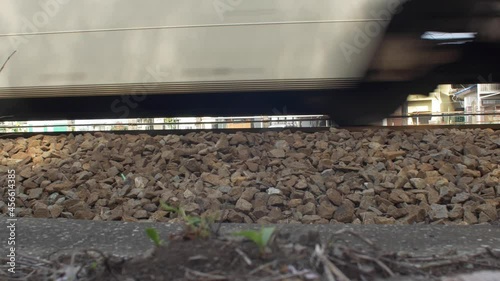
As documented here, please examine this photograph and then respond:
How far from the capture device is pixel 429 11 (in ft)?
17.2

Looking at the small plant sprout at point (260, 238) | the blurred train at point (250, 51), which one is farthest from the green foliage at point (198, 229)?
the blurred train at point (250, 51)

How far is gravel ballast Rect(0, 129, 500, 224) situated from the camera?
3.59 m

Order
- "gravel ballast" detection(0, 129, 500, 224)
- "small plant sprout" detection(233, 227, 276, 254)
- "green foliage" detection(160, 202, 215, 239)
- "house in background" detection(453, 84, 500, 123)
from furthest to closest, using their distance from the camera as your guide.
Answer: "house in background" detection(453, 84, 500, 123)
"gravel ballast" detection(0, 129, 500, 224)
"green foliage" detection(160, 202, 215, 239)
"small plant sprout" detection(233, 227, 276, 254)

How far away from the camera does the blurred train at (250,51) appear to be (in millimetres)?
5344

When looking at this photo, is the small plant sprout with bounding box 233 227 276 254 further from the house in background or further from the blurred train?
the house in background

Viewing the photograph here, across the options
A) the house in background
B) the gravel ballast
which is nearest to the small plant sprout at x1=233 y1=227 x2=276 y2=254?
the gravel ballast

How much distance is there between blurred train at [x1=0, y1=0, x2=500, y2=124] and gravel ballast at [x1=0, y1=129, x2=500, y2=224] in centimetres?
68

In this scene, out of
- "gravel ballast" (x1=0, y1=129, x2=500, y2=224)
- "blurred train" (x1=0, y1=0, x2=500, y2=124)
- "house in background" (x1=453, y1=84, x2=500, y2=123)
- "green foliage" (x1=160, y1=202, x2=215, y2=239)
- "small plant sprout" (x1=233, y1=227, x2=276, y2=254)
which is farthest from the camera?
"house in background" (x1=453, y1=84, x2=500, y2=123)

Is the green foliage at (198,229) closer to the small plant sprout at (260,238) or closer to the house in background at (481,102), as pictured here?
the small plant sprout at (260,238)

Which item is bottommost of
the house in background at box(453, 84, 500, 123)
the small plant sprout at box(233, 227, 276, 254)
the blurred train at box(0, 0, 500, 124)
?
the small plant sprout at box(233, 227, 276, 254)

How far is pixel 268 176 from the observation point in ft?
13.9

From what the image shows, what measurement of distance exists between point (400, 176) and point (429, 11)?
2.37 metres

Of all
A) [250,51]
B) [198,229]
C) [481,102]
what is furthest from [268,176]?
[481,102]

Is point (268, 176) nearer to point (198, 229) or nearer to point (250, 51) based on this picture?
point (250, 51)
